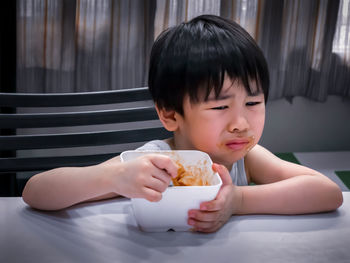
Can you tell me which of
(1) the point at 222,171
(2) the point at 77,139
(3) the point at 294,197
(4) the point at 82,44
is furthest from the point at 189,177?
(4) the point at 82,44

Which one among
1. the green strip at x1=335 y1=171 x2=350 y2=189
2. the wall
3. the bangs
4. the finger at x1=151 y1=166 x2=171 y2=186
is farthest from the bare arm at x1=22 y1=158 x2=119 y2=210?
the wall

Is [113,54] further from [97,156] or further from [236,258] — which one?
[236,258]

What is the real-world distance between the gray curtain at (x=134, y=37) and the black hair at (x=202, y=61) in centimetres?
142

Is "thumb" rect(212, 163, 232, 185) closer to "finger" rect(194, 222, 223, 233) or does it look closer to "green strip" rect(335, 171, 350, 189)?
"finger" rect(194, 222, 223, 233)

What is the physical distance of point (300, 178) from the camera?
84cm

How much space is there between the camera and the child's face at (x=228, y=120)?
0.80 m

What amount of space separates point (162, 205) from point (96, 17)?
172cm

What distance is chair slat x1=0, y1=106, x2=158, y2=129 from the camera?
104 cm

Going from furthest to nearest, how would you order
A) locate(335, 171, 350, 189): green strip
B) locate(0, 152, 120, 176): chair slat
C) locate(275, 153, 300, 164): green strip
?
locate(275, 153, 300, 164): green strip < locate(335, 171, 350, 189): green strip < locate(0, 152, 120, 176): chair slat

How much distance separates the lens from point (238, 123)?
793 mm

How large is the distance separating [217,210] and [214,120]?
7.2 inches

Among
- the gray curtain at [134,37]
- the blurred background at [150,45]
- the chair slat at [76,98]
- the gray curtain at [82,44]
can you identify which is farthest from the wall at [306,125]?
the chair slat at [76,98]

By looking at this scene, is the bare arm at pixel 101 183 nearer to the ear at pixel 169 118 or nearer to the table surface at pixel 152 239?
the table surface at pixel 152 239

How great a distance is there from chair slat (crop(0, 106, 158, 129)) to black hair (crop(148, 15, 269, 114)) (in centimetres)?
23
